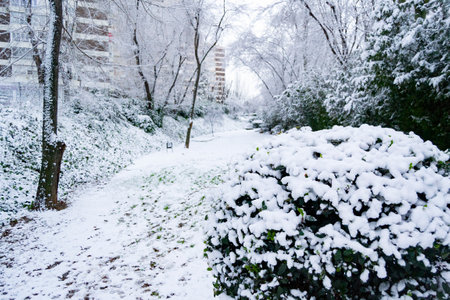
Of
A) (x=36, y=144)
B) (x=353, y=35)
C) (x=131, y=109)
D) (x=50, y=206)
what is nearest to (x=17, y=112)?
(x=36, y=144)

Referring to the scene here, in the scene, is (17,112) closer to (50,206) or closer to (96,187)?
(96,187)

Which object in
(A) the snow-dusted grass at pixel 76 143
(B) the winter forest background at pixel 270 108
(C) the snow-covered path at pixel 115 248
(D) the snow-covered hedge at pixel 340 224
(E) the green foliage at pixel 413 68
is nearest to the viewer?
(D) the snow-covered hedge at pixel 340 224

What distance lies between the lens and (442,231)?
5.35ft

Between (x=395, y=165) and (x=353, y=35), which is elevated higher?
(x=353, y=35)

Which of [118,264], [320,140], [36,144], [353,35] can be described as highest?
[353,35]

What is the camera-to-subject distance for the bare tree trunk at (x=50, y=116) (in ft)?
20.2

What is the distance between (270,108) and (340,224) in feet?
66.4

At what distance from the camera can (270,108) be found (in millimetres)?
21359

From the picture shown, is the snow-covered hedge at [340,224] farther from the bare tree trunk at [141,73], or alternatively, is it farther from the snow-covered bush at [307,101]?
the bare tree trunk at [141,73]

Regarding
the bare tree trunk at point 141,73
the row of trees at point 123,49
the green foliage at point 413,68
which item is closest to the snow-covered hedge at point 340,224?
the green foliage at point 413,68

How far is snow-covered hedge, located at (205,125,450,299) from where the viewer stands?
64.9 inches

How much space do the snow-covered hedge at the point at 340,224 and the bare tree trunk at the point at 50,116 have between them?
19.4 feet

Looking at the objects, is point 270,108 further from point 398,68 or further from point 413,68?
point 413,68

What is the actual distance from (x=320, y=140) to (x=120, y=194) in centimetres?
723
